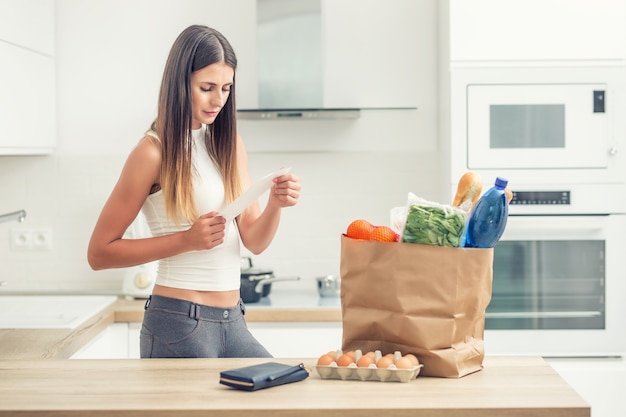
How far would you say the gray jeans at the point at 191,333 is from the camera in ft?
7.00

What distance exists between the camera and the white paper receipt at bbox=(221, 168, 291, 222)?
1.92 meters

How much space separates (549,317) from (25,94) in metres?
2.15

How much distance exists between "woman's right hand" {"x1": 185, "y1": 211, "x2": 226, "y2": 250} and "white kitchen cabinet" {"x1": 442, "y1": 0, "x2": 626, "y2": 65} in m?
1.48

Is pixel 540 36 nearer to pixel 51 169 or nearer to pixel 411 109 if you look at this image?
pixel 411 109

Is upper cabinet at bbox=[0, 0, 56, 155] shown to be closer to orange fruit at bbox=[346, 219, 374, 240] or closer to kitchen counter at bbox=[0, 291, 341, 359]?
kitchen counter at bbox=[0, 291, 341, 359]

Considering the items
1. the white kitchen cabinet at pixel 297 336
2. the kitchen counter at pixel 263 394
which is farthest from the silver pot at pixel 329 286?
the kitchen counter at pixel 263 394

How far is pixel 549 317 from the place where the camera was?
3279mm

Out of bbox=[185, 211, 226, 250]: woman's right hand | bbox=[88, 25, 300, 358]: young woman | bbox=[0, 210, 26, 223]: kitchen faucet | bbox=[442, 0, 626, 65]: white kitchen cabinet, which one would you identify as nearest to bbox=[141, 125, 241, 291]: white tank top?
bbox=[88, 25, 300, 358]: young woman

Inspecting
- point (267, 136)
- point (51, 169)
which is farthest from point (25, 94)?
point (267, 136)

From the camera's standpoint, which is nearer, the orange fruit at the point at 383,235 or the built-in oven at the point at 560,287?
the orange fruit at the point at 383,235

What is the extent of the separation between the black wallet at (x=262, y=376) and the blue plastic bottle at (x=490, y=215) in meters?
0.45

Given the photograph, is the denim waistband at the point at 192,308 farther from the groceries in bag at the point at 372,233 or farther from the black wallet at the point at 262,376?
the groceries in bag at the point at 372,233

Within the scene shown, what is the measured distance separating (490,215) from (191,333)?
2.68ft

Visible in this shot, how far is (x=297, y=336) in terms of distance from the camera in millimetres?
3266
